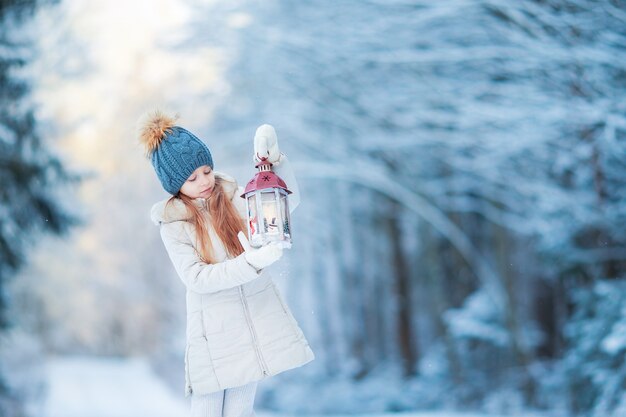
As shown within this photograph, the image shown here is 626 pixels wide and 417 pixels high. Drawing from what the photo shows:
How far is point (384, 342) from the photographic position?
31.1 feet

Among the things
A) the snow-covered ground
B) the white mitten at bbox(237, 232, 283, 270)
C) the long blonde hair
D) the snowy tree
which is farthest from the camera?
the snow-covered ground

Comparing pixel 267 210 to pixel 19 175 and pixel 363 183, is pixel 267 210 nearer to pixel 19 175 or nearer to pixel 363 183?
pixel 19 175

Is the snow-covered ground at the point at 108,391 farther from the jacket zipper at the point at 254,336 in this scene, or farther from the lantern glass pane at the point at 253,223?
the lantern glass pane at the point at 253,223

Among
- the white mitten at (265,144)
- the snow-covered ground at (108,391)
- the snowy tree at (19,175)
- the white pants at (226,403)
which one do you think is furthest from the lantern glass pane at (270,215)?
the snow-covered ground at (108,391)

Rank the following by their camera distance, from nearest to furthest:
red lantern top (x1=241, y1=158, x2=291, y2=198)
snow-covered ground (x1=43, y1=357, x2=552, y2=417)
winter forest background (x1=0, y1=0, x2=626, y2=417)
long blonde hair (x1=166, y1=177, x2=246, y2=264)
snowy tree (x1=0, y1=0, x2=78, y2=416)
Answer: red lantern top (x1=241, y1=158, x2=291, y2=198) → long blonde hair (x1=166, y1=177, x2=246, y2=264) → winter forest background (x1=0, y1=0, x2=626, y2=417) → snowy tree (x1=0, y1=0, x2=78, y2=416) → snow-covered ground (x1=43, y1=357, x2=552, y2=417)

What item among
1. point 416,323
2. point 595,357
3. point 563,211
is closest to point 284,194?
point 595,357

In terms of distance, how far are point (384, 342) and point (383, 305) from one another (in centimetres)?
53

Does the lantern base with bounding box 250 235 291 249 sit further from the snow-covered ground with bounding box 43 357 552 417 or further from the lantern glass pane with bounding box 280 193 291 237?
the snow-covered ground with bounding box 43 357 552 417

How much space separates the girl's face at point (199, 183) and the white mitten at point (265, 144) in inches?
6.3

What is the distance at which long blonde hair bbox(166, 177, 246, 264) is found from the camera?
2.14 meters

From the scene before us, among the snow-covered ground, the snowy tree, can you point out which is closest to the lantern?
the snowy tree

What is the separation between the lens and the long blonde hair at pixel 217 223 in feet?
7.02

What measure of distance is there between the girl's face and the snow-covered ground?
4.91 meters

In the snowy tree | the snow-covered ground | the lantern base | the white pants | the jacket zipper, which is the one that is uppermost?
the snowy tree
